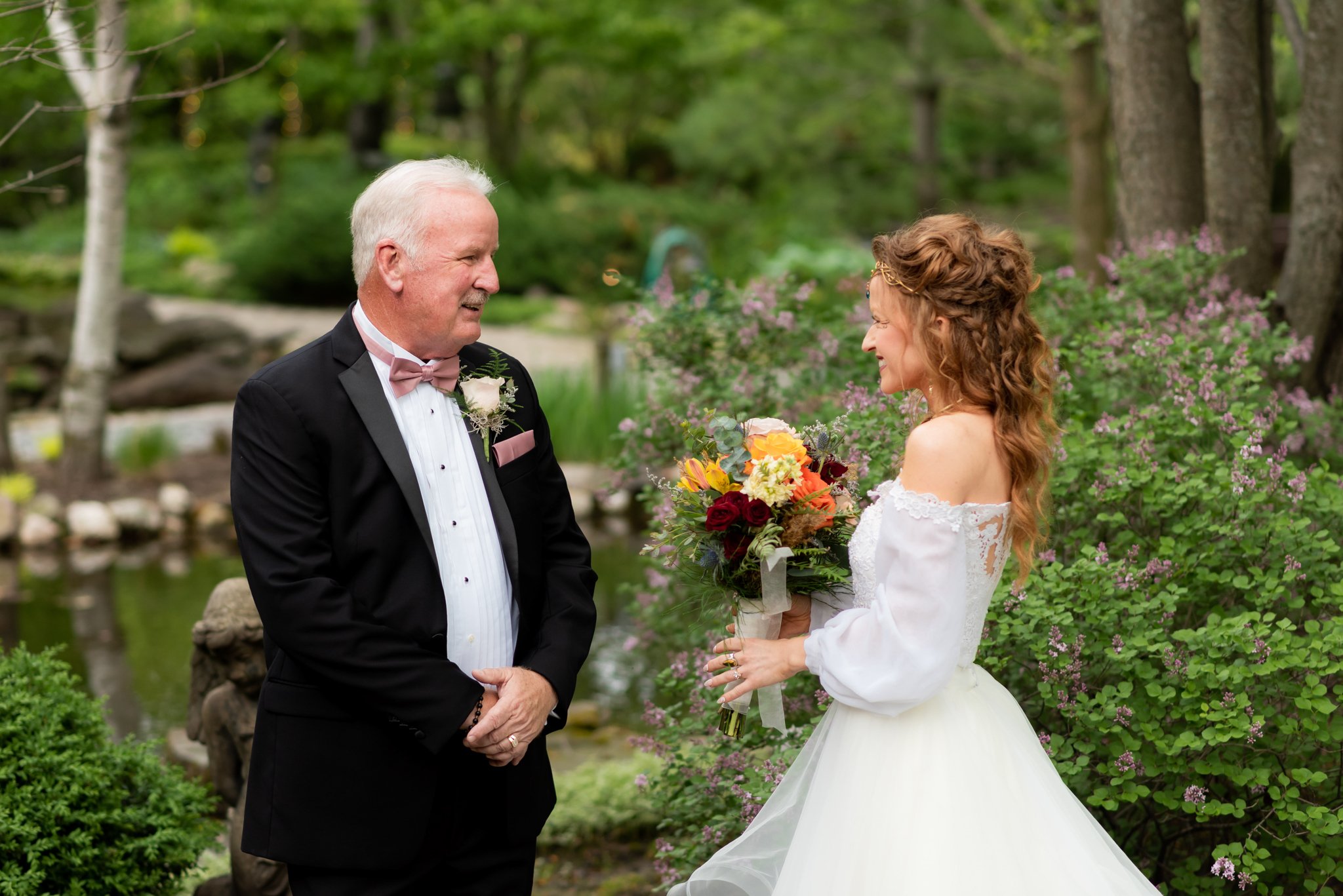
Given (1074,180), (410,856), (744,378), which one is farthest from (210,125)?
(410,856)

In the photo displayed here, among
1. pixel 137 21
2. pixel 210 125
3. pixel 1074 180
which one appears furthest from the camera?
pixel 210 125

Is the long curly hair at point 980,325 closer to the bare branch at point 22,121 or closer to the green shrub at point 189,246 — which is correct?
the bare branch at point 22,121

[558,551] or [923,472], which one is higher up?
[923,472]

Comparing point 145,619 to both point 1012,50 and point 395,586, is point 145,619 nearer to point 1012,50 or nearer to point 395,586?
point 395,586

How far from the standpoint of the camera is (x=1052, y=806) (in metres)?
2.72

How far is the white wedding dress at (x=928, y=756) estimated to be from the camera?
257 cm

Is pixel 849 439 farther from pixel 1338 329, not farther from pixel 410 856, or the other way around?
pixel 1338 329

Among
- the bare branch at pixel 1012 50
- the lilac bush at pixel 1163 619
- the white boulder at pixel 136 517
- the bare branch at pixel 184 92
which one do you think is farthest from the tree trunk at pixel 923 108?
the bare branch at pixel 184 92

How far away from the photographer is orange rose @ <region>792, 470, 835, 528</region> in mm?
2723

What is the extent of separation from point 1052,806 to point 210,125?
31.3m

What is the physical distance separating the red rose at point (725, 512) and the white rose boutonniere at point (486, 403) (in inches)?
A: 23.6

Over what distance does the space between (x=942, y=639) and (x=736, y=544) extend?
47 cm

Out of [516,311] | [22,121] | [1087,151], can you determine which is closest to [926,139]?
[516,311]

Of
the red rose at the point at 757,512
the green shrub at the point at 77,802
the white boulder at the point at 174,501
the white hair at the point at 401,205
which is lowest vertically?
the white boulder at the point at 174,501
